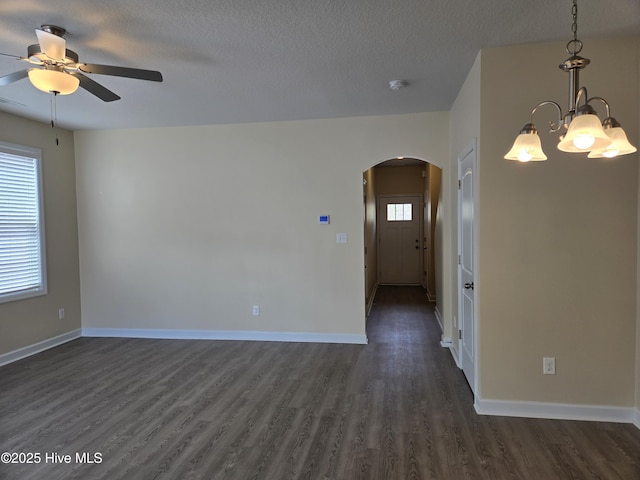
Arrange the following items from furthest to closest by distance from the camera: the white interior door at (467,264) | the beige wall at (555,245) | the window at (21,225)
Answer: the window at (21,225), the white interior door at (467,264), the beige wall at (555,245)

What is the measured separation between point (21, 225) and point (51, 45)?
2990mm

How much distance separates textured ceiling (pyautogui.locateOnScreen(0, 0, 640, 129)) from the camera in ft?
7.38

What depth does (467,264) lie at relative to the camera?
138 inches

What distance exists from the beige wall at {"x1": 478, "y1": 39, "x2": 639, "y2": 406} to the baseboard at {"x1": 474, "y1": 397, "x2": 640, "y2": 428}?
0.04 m

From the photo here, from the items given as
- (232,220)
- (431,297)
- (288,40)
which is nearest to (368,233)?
(431,297)

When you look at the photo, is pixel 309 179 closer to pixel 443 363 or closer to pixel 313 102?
pixel 313 102

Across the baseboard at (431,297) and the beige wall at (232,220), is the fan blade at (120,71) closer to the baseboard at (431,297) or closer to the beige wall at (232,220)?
the beige wall at (232,220)

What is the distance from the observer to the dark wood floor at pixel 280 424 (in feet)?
7.58

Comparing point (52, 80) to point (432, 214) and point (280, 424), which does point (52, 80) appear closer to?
point (280, 424)

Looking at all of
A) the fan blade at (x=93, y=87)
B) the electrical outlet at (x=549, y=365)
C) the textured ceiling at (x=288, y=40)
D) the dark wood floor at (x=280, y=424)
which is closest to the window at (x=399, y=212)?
the dark wood floor at (x=280, y=424)

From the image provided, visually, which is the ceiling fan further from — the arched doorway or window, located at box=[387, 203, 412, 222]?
window, located at box=[387, 203, 412, 222]

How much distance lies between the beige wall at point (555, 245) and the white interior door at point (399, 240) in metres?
5.90

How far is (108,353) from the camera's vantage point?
177 inches

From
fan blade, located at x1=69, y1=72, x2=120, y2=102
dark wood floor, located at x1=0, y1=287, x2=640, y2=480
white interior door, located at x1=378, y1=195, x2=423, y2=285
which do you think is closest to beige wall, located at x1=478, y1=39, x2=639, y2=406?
dark wood floor, located at x1=0, y1=287, x2=640, y2=480
